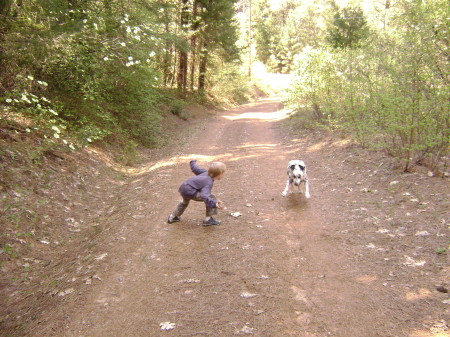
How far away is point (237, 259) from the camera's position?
15.6 ft

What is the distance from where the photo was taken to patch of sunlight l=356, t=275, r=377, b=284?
4.11m

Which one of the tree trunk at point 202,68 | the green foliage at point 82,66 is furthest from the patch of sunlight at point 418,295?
the tree trunk at point 202,68

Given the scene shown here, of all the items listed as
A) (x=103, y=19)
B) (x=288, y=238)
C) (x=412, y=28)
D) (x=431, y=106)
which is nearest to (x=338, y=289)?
(x=288, y=238)

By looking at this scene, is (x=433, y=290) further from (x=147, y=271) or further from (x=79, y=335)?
(x=79, y=335)

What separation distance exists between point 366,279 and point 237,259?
1812 mm

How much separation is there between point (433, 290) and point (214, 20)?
23.1m

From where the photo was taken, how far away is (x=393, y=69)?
294 inches

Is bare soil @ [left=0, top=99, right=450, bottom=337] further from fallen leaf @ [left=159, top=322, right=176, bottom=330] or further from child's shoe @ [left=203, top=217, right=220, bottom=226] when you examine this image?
child's shoe @ [left=203, top=217, right=220, bottom=226]

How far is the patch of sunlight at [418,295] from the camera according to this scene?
3709mm

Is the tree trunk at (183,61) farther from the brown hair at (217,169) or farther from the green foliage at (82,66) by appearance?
the brown hair at (217,169)

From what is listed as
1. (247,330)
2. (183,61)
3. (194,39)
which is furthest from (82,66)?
(194,39)

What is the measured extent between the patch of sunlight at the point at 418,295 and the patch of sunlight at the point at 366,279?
44 cm

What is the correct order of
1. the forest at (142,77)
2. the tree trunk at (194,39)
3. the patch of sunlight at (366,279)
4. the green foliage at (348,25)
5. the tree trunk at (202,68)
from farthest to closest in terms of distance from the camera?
the tree trunk at (202,68) < the tree trunk at (194,39) < the green foliage at (348,25) < the forest at (142,77) < the patch of sunlight at (366,279)

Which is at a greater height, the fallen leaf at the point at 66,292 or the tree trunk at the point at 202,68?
the tree trunk at the point at 202,68
